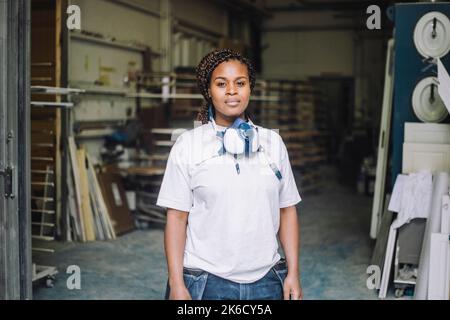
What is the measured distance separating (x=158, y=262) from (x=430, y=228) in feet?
8.09

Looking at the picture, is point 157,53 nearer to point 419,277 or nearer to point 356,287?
point 356,287

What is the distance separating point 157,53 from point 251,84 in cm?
697

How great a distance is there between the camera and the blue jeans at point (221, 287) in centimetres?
188

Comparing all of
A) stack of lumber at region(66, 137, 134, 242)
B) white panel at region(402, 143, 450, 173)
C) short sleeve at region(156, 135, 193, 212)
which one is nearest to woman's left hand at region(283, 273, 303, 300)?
short sleeve at region(156, 135, 193, 212)

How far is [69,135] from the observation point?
20.6ft

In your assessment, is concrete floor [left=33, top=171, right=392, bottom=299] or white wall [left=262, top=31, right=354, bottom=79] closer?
concrete floor [left=33, top=171, right=392, bottom=299]

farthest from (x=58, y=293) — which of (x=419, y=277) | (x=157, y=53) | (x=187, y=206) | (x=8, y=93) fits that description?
(x=157, y=53)

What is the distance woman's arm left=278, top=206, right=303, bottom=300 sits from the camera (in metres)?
1.98

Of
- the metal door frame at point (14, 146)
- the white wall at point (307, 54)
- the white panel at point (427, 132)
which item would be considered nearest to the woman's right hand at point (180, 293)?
the metal door frame at point (14, 146)

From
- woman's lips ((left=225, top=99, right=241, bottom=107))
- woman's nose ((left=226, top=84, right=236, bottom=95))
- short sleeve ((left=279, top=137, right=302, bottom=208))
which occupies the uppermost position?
woman's nose ((left=226, top=84, right=236, bottom=95))

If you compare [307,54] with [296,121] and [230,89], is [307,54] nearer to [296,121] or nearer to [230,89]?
[296,121]

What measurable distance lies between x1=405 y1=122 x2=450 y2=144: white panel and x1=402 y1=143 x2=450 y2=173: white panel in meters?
0.08

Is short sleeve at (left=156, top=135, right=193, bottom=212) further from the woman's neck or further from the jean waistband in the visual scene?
the jean waistband

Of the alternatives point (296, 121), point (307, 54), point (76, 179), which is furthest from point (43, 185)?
point (307, 54)
